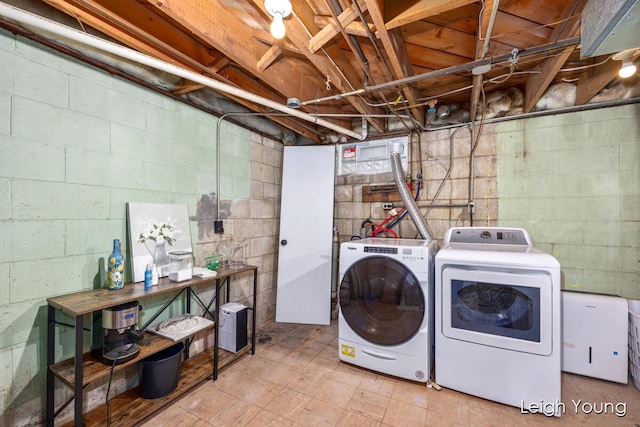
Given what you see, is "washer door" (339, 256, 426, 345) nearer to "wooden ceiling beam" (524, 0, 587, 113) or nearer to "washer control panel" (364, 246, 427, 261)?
"washer control panel" (364, 246, 427, 261)

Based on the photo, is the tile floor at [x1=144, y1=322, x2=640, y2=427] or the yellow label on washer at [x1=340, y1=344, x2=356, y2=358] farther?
the yellow label on washer at [x1=340, y1=344, x2=356, y2=358]

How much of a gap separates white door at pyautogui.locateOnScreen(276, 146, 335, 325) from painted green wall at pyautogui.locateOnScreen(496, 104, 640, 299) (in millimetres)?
1876

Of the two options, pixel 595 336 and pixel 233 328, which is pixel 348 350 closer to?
pixel 233 328

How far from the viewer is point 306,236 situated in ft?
10.9

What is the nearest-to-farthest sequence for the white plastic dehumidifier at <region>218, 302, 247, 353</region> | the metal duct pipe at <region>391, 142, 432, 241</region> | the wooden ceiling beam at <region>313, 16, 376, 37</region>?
the wooden ceiling beam at <region>313, 16, 376, 37</region> < the white plastic dehumidifier at <region>218, 302, 247, 353</region> < the metal duct pipe at <region>391, 142, 432, 241</region>

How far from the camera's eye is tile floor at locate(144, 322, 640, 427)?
1702 millimetres

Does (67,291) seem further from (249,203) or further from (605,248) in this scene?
(605,248)

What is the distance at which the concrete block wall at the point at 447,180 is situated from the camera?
2.79 meters

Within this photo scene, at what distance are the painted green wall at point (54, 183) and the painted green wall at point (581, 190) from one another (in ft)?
10.8

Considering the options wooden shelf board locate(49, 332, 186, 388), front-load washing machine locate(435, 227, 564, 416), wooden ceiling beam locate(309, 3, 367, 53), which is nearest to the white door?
front-load washing machine locate(435, 227, 564, 416)

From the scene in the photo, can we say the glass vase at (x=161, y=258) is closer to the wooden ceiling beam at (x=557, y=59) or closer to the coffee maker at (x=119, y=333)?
the coffee maker at (x=119, y=333)

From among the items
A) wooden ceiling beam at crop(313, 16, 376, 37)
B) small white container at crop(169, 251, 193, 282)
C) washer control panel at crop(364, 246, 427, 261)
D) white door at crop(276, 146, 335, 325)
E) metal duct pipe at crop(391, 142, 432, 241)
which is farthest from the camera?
white door at crop(276, 146, 335, 325)

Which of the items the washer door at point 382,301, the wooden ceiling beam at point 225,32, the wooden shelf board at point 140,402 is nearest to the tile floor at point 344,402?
the wooden shelf board at point 140,402

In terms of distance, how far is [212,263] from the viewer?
93.0 inches
